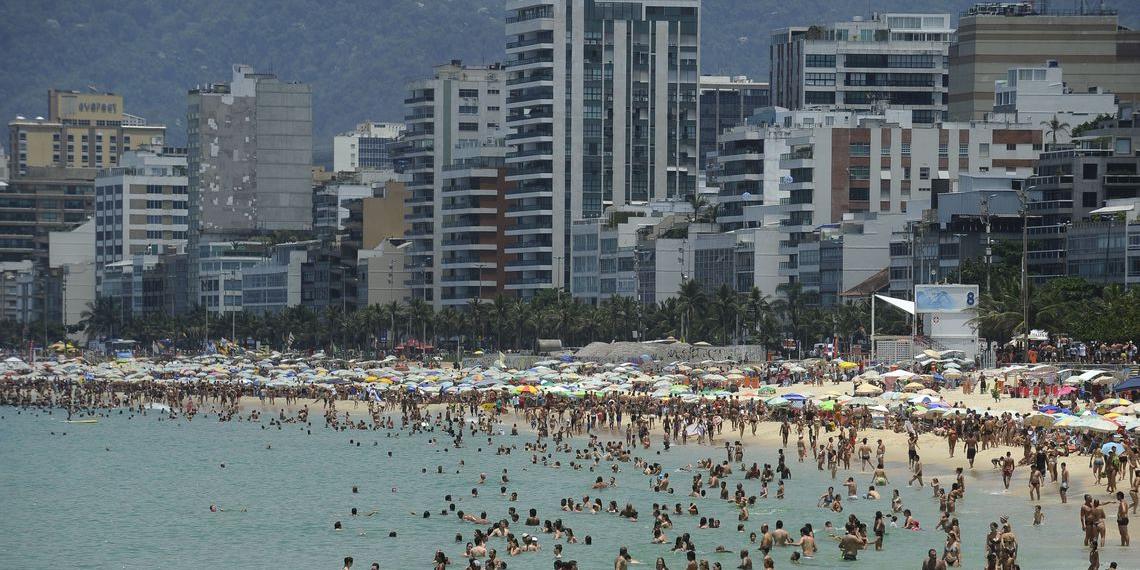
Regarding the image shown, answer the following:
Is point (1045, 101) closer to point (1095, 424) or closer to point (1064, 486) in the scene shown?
point (1095, 424)

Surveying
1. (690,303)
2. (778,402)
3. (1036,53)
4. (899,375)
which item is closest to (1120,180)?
(690,303)

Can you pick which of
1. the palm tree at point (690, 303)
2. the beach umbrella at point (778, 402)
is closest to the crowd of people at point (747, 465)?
the beach umbrella at point (778, 402)

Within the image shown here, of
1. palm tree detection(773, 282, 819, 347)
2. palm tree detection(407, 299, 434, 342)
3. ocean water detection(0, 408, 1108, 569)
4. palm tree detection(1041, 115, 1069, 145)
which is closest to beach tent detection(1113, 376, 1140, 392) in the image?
ocean water detection(0, 408, 1108, 569)

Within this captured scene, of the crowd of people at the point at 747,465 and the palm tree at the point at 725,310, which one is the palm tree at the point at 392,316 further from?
the crowd of people at the point at 747,465

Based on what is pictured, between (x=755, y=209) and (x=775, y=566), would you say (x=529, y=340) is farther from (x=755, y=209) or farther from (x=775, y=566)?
(x=775, y=566)

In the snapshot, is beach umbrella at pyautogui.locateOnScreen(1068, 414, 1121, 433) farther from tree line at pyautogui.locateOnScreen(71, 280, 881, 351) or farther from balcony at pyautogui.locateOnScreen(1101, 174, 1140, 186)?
balcony at pyautogui.locateOnScreen(1101, 174, 1140, 186)

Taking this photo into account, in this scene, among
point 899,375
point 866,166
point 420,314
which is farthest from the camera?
point 420,314
